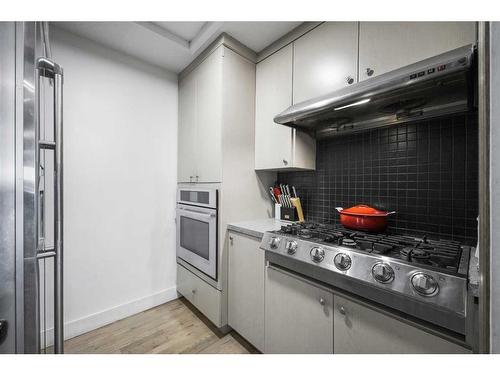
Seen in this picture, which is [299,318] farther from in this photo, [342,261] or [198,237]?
[198,237]

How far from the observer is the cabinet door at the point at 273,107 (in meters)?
1.56

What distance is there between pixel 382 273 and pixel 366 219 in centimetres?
46

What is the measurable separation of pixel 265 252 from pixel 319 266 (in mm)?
381

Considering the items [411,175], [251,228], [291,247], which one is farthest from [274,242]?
[411,175]

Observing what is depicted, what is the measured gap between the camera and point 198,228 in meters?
1.79

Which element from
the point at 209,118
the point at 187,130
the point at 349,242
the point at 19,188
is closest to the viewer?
the point at 19,188

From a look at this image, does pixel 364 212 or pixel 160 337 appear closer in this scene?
pixel 364 212

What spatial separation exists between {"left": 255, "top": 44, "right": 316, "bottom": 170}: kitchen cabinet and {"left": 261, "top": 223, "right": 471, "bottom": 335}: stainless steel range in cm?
61

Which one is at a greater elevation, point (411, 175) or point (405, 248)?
point (411, 175)

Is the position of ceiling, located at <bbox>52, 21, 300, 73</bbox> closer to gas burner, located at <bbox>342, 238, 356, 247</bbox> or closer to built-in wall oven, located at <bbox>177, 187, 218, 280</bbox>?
built-in wall oven, located at <bbox>177, 187, 218, 280</bbox>

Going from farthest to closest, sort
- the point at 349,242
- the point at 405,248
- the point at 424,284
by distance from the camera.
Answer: the point at 349,242
the point at 405,248
the point at 424,284

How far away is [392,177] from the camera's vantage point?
4.35 ft

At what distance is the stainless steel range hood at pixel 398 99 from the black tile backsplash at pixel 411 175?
0.27 ft

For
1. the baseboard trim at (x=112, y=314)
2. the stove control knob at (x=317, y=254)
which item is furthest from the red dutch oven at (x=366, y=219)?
the baseboard trim at (x=112, y=314)
